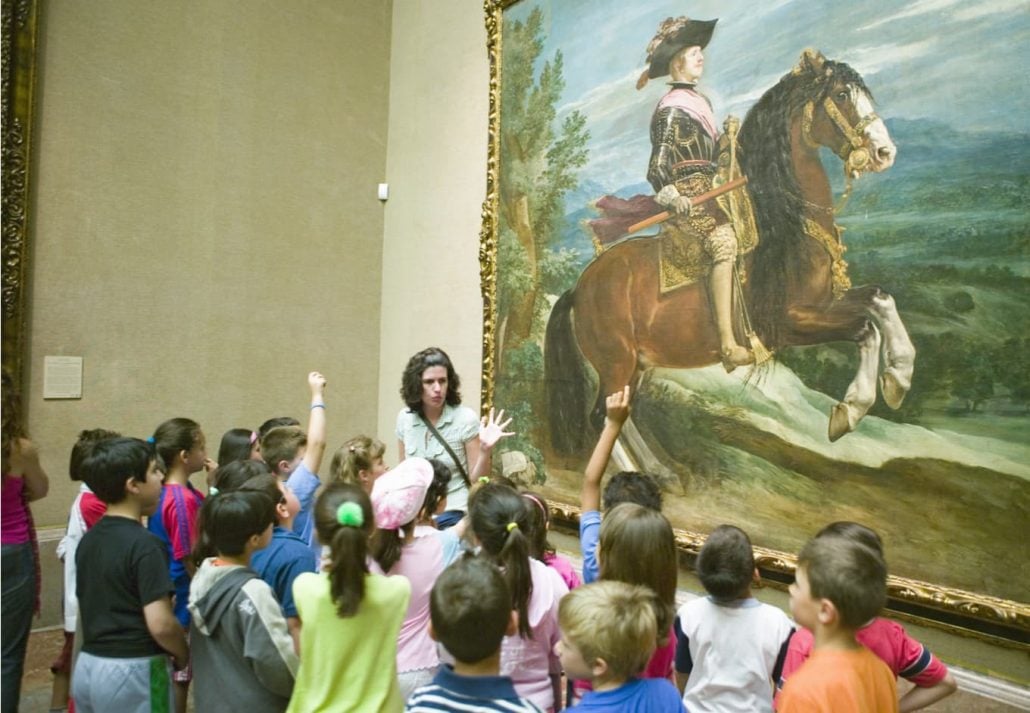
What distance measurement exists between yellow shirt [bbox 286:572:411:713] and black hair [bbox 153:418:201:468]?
6.02 ft

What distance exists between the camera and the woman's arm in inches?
170

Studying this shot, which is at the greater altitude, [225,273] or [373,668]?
[225,273]

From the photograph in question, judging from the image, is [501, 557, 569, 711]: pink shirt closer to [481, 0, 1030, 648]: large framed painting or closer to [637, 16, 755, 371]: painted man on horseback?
[481, 0, 1030, 648]: large framed painting

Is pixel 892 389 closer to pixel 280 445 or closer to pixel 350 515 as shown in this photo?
pixel 350 515

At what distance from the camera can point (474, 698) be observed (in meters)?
2.14

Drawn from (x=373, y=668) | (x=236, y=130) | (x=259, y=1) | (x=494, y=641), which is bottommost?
(x=373, y=668)

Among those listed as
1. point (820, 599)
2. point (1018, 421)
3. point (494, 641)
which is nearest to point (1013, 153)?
point (1018, 421)

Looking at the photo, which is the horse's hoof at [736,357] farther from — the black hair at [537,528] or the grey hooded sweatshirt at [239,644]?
the grey hooded sweatshirt at [239,644]

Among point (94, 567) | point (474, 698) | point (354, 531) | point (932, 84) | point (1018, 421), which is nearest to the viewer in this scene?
point (474, 698)

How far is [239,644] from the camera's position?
9.11ft

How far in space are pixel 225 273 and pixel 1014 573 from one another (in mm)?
6244

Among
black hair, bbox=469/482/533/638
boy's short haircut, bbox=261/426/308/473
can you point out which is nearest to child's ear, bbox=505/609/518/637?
black hair, bbox=469/482/533/638

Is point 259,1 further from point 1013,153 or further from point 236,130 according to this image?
point 1013,153

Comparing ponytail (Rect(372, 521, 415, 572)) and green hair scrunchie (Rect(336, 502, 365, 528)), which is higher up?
green hair scrunchie (Rect(336, 502, 365, 528))
